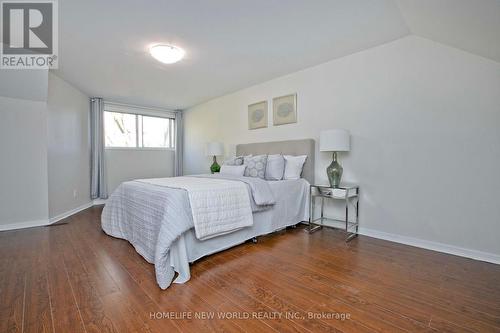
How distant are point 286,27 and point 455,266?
9.27ft

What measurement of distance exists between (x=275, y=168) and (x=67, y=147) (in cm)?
373

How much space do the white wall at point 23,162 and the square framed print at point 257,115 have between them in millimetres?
3253

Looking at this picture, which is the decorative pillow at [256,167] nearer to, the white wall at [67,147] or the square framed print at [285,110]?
the square framed print at [285,110]

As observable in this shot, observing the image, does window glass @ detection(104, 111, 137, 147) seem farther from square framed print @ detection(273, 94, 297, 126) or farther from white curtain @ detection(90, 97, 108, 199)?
square framed print @ detection(273, 94, 297, 126)

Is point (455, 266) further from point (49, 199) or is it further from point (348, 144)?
point (49, 199)

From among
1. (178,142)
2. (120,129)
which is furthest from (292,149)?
(120,129)

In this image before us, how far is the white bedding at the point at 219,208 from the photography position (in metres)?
2.20

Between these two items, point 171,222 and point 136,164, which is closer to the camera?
point 171,222

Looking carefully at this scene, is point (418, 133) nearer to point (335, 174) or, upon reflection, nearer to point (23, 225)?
point (335, 174)

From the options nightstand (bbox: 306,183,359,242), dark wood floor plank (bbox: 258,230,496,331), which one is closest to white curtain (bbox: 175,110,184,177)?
nightstand (bbox: 306,183,359,242)

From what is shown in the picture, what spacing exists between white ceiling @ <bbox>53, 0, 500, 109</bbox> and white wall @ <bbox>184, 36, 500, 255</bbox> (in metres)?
0.24

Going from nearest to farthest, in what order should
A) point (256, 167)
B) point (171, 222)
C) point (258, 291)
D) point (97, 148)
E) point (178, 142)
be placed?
1. point (258, 291)
2. point (171, 222)
3. point (256, 167)
4. point (97, 148)
5. point (178, 142)

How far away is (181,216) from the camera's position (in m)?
2.05

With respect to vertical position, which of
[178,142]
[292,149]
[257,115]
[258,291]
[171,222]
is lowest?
[258,291]
